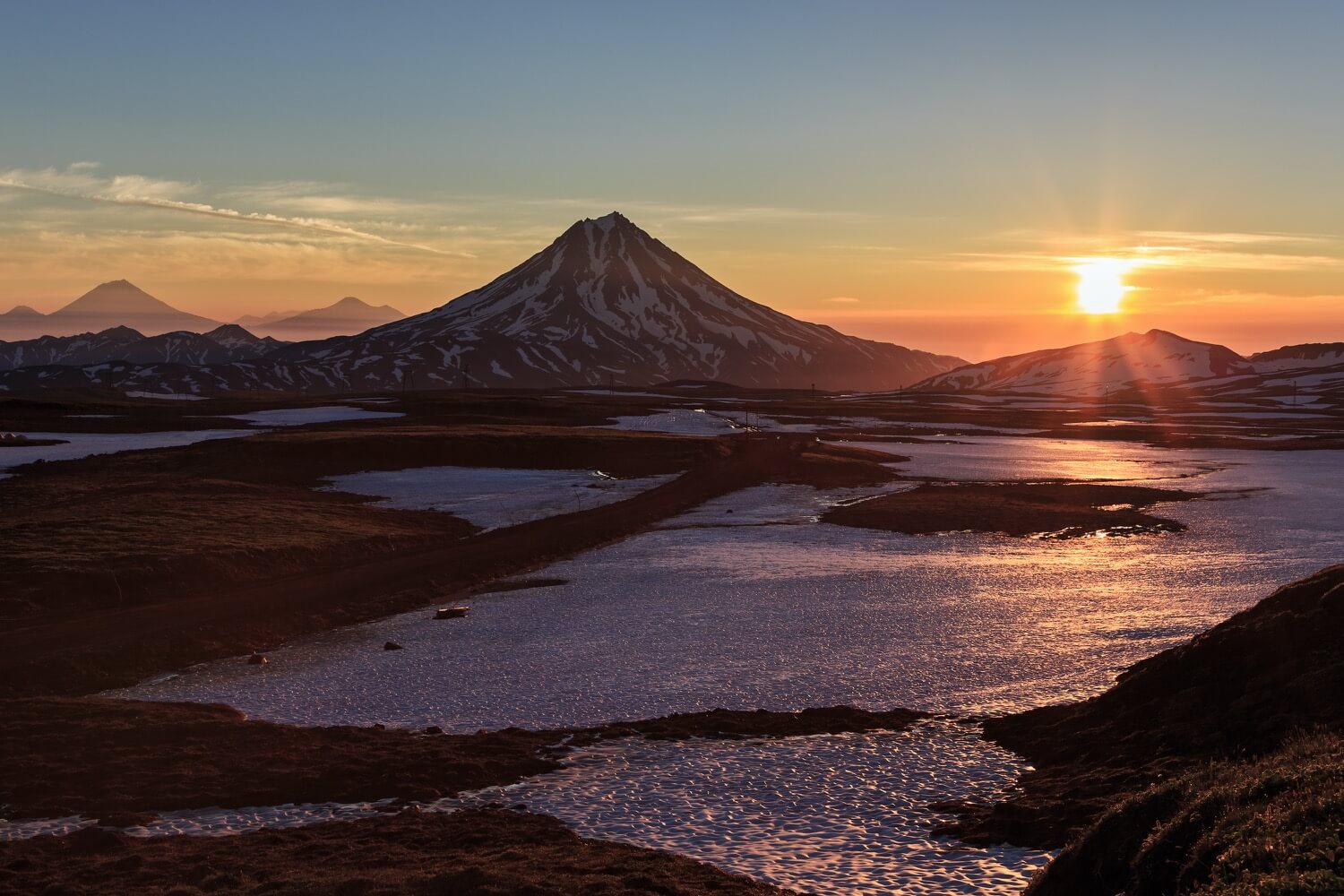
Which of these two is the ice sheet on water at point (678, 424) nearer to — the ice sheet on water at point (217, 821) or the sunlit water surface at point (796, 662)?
the sunlit water surface at point (796, 662)

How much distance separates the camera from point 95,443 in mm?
108188

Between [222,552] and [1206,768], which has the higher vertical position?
[1206,768]

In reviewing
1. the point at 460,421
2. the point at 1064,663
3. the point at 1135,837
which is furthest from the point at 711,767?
the point at 460,421

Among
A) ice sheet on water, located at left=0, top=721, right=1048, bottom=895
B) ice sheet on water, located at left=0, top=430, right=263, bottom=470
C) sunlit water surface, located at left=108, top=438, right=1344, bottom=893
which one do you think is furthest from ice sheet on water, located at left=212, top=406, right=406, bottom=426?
ice sheet on water, located at left=0, top=721, right=1048, bottom=895

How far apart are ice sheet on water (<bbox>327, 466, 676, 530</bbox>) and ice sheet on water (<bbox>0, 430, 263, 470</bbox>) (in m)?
28.0

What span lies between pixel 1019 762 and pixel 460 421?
117 metres

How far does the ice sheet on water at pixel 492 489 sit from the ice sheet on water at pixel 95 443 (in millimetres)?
27953

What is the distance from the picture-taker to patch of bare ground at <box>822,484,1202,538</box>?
6175 cm

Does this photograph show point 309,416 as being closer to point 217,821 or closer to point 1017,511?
point 1017,511

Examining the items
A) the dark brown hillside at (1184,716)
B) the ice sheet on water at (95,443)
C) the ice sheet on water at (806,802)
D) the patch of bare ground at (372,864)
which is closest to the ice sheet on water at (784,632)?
the dark brown hillside at (1184,716)

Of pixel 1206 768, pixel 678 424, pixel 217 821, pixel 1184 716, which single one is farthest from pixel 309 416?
pixel 1206 768

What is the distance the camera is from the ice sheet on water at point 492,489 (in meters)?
68.2

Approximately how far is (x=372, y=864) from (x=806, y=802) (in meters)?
8.63

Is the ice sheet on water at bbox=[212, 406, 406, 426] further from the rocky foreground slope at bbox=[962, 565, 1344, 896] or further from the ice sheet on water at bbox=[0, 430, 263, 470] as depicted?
the rocky foreground slope at bbox=[962, 565, 1344, 896]
